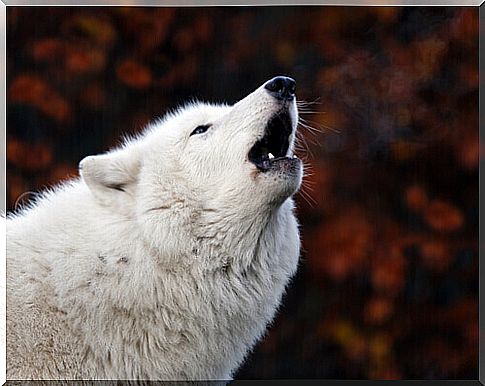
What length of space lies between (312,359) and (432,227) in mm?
1192

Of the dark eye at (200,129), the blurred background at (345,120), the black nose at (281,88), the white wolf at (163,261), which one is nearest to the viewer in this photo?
the white wolf at (163,261)

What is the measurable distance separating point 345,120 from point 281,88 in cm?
142

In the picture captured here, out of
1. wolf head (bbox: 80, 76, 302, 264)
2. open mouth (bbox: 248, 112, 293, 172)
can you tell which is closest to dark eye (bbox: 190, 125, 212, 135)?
wolf head (bbox: 80, 76, 302, 264)

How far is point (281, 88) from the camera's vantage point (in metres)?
3.87

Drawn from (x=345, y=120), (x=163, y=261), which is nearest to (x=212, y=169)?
(x=163, y=261)

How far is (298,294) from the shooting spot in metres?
5.51

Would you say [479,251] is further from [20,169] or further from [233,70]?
[20,169]

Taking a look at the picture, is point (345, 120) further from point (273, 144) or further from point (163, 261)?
point (163, 261)

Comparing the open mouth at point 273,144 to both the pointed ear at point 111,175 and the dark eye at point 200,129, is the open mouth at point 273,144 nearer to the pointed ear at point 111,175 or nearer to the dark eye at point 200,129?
the dark eye at point 200,129

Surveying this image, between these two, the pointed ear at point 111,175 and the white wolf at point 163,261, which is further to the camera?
the pointed ear at point 111,175

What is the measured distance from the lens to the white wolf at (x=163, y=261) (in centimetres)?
374

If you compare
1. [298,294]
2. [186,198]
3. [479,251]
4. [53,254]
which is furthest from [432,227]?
[53,254]

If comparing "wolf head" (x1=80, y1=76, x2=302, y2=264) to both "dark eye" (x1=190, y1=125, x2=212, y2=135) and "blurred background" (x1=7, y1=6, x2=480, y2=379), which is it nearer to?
"dark eye" (x1=190, y1=125, x2=212, y2=135)

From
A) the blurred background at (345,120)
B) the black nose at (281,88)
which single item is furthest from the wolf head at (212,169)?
the blurred background at (345,120)
